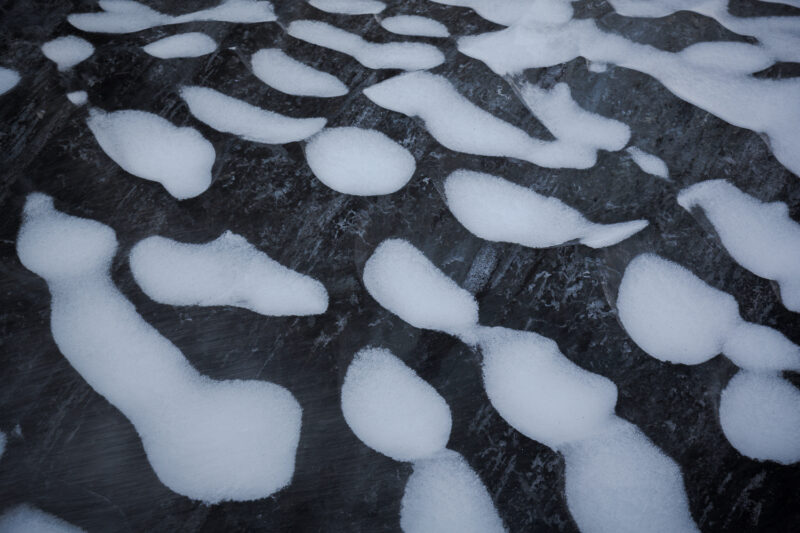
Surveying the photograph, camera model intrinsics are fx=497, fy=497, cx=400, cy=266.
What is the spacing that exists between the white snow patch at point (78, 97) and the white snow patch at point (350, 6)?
1.20 ft

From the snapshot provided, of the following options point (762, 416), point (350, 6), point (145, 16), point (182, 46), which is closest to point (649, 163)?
point (762, 416)

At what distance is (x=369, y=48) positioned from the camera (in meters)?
0.73

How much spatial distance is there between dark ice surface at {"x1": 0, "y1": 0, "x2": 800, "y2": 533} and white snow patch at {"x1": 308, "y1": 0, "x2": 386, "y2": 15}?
70 millimetres

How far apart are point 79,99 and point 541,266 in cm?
62

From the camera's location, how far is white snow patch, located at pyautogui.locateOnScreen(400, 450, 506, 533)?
1.39 feet

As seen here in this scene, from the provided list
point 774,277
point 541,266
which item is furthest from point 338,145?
point 774,277

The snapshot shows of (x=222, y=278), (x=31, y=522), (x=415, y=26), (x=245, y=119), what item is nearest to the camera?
(x=31, y=522)

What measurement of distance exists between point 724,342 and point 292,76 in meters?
0.61

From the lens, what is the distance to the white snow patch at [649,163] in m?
0.60

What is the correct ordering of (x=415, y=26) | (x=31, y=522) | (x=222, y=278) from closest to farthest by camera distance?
(x=31, y=522) < (x=222, y=278) < (x=415, y=26)

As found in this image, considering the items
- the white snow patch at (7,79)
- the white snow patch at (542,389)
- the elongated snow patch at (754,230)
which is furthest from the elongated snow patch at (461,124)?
the white snow patch at (7,79)

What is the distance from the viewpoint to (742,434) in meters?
0.46

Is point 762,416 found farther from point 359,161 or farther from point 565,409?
point 359,161

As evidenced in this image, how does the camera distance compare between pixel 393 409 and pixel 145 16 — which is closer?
pixel 393 409
